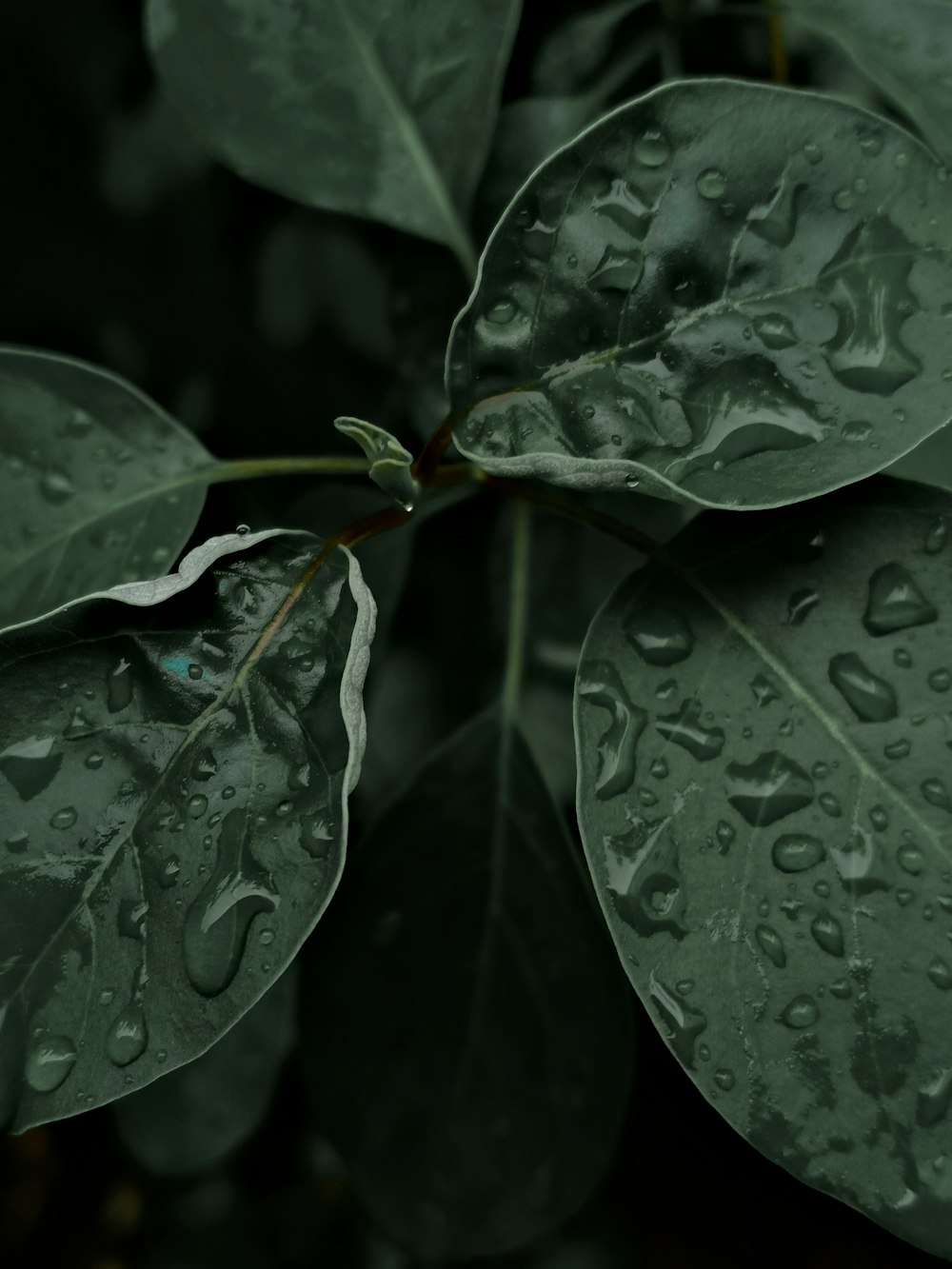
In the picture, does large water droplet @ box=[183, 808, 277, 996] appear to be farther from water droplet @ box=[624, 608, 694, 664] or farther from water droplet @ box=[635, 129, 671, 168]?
water droplet @ box=[635, 129, 671, 168]

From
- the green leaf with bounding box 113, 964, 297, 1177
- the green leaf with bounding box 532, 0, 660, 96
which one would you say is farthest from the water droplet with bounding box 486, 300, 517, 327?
the green leaf with bounding box 113, 964, 297, 1177

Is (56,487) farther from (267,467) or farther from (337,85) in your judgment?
(337,85)

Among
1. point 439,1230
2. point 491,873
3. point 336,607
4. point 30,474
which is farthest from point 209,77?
point 439,1230

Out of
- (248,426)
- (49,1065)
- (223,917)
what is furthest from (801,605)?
(248,426)

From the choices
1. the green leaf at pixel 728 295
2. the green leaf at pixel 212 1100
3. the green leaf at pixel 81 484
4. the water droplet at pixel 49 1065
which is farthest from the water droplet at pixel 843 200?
the green leaf at pixel 212 1100

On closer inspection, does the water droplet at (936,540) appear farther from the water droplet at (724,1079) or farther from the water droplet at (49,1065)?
the water droplet at (49,1065)

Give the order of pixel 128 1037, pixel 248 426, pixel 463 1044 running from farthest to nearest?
pixel 248 426 < pixel 463 1044 < pixel 128 1037
